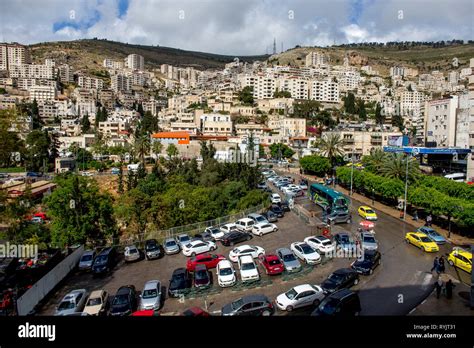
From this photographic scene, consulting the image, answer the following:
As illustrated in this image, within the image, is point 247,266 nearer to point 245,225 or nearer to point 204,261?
point 204,261

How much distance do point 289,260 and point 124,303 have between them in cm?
749

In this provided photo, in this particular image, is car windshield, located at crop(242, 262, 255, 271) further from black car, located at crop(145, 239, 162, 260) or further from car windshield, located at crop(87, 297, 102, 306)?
black car, located at crop(145, 239, 162, 260)

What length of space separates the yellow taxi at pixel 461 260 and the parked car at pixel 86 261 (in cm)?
1821

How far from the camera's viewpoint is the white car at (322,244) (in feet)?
57.1

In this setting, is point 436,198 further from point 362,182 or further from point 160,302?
point 160,302

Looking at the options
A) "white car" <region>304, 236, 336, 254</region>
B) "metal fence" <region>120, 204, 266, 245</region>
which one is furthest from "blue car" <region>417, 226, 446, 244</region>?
"metal fence" <region>120, 204, 266, 245</region>

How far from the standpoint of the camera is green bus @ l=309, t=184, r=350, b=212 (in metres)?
26.3

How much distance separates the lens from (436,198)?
22.8 metres

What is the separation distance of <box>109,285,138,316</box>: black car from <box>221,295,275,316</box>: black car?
3688 mm

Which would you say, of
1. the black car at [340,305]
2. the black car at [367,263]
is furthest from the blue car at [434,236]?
the black car at [340,305]

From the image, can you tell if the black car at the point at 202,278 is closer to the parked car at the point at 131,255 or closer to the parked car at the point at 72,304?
the parked car at the point at 72,304

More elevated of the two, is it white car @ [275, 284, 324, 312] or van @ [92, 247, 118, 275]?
white car @ [275, 284, 324, 312]

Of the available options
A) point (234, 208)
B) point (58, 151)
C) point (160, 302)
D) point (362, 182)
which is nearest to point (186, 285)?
point (160, 302)

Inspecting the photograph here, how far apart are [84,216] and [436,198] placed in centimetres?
2528
